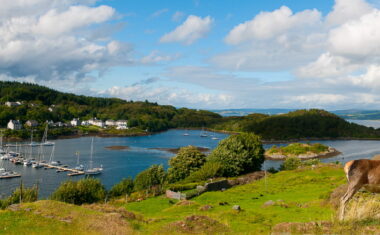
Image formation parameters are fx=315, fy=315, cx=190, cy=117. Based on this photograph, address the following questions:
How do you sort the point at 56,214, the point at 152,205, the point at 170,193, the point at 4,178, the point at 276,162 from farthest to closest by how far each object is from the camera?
the point at 276,162 → the point at 4,178 → the point at 170,193 → the point at 152,205 → the point at 56,214

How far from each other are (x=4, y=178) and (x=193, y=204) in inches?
2690

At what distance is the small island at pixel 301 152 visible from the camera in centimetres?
12550

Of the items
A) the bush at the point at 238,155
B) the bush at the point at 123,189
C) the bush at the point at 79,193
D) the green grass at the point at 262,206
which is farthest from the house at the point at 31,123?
the green grass at the point at 262,206

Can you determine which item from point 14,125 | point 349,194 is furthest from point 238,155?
point 14,125

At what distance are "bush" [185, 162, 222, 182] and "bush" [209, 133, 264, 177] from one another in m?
1.37

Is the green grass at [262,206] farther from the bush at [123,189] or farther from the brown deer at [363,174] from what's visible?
the bush at [123,189]

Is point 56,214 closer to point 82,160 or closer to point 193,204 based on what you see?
point 193,204


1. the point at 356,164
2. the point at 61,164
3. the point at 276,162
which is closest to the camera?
the point at 356,164

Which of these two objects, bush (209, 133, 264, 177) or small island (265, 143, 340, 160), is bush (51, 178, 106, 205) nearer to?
bush (209, 133, 264, 177)

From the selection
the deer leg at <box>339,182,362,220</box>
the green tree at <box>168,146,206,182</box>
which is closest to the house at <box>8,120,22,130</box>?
the green tree at <box>168,146,206,182</box>

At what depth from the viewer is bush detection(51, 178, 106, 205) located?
42.7 m

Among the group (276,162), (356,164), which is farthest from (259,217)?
(276,162)

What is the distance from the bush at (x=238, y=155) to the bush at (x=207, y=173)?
137 cm

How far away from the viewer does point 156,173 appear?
5784 cm
